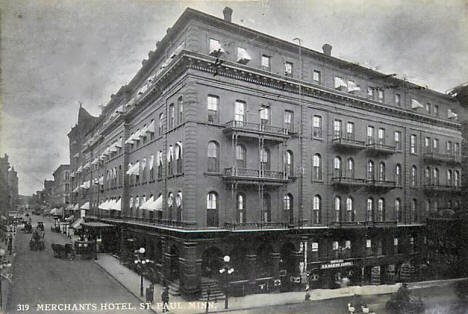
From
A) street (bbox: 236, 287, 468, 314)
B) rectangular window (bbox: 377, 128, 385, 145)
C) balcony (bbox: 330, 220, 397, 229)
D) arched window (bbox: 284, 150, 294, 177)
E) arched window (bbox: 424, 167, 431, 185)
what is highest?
rectangular window (bbox: 377, 128, 385, 145)

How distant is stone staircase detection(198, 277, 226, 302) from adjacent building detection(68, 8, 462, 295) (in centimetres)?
11

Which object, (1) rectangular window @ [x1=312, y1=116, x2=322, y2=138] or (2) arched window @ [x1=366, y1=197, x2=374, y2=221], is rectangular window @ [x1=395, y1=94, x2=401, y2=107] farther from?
(2) arched window @ [x1=366, y1=197, x2=374, y2=221]

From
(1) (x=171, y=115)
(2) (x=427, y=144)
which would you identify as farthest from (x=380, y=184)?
(1) (x=171, y=115)

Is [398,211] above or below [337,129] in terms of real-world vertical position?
below

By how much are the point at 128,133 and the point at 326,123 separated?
1566 centimetres

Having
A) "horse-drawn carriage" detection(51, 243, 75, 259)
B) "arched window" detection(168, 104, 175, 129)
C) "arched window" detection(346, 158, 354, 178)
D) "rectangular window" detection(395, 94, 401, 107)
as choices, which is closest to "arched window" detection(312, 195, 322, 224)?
"arched window" detection(346, 158, 354, 178)

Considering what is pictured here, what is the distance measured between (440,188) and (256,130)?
1133cm

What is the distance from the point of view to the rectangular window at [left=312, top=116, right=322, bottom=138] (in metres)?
23.9

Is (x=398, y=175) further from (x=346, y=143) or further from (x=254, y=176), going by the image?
(x=254, y=176)

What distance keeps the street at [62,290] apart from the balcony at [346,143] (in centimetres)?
1471

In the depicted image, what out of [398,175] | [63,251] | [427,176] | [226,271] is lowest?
[63,251]

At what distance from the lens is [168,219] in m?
22.2

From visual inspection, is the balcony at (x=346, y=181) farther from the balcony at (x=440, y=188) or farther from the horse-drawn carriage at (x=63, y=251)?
the horse-drawn carriage at (x=63, y=251)

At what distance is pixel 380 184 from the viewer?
24.2 metres
